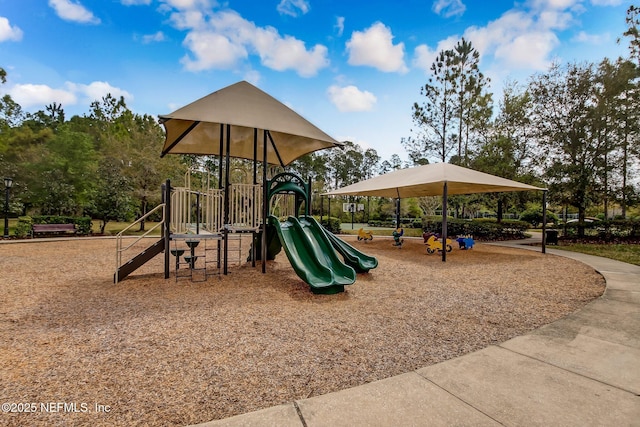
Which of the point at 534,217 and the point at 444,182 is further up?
the point at 444,182

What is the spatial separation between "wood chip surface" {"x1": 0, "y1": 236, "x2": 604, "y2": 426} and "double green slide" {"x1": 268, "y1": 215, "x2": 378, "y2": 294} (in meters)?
0.25

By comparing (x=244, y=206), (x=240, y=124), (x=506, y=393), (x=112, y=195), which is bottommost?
(x=506, y=393)

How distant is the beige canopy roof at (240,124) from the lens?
5.31 m

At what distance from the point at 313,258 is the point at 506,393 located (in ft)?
12.6

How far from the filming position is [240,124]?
5199 mm

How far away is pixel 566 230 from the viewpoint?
16.6 metres

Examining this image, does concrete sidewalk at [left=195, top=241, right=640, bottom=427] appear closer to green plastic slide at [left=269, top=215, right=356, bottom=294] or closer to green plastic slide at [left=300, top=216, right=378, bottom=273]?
green plastic slide at [left=269, top=215, right=356, bottom=294]

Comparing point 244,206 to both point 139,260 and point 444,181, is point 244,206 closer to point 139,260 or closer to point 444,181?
point 139,260

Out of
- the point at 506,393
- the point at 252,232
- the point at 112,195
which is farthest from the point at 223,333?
the point at 112,195

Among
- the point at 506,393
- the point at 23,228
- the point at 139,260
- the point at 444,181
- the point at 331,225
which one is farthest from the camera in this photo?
the point at 331,225

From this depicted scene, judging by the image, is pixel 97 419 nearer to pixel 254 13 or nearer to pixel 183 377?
pixel 183 377

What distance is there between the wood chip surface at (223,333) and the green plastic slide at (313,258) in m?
0.24

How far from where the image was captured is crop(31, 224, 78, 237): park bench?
13648mm

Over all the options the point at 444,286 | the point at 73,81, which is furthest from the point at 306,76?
the point at 73,81
